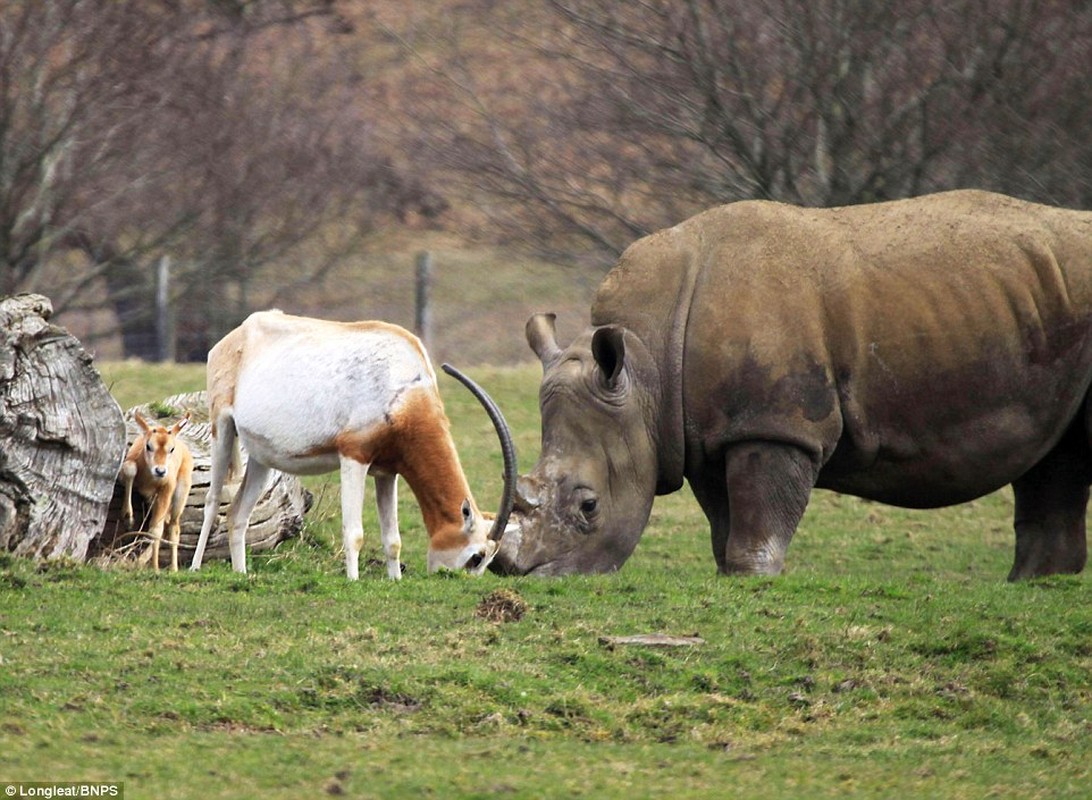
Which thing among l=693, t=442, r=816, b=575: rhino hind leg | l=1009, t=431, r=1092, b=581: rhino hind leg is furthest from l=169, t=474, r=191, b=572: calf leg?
l=1009, t=431, r=1092, b=581: rhino hind leg

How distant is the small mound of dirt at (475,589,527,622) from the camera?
9719 millimetres

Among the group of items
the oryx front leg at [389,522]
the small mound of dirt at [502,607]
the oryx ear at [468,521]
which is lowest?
the oryx front leg at [389,522]

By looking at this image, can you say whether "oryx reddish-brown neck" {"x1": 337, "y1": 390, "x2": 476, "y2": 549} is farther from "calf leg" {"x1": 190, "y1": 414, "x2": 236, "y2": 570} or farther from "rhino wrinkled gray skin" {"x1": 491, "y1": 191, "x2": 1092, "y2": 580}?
"calf leg" {"x1": 190, "y1": 414, "x2": 236, "y2": 570}

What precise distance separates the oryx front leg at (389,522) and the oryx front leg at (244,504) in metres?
0.77

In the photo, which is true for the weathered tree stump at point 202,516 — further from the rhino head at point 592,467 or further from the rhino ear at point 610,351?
the rhino ear at point 610,351

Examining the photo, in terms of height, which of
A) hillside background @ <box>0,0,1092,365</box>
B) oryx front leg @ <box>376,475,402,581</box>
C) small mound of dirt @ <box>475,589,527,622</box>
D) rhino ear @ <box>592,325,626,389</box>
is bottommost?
hillside background @ <box>0,0,1092,365</box>

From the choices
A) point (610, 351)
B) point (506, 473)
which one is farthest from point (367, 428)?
point (610, 351)

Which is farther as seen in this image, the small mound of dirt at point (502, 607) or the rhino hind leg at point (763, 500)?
the rhino hind leg at point (763, 500)

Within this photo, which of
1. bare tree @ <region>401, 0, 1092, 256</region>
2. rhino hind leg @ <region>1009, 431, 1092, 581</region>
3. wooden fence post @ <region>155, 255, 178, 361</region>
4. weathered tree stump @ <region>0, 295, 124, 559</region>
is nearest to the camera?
weathered tree stump @ <region>0, 295, 124, 559</region>

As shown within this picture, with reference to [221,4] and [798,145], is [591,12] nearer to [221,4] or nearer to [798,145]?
[798,145]

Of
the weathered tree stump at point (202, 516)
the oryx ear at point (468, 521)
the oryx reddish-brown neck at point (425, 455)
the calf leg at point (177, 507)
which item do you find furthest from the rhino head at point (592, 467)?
the calf leg at point (177, 507)

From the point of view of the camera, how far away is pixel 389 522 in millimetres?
11172

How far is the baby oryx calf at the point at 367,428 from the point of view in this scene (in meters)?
10.8

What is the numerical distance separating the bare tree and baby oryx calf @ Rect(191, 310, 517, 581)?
717 centimetres
